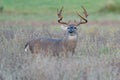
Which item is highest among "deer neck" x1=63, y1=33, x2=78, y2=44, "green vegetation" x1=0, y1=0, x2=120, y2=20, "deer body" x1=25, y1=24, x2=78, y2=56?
"deer neck" x1=63, y1=33, x2=78, y2=44

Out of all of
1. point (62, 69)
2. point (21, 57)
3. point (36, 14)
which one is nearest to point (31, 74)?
point (62, 69)

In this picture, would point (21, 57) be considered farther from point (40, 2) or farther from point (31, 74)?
point (40, 2)

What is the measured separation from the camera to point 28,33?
1569cm

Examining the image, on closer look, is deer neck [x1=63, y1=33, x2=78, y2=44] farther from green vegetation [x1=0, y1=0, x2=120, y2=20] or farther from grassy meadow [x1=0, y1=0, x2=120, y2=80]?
green vegetation [x1=0, y1=0, x2=120, y2=20]

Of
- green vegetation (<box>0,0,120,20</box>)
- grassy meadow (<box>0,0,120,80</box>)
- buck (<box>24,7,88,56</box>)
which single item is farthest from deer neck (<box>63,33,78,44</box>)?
green vegetation (<box>0,0,120,20</box>)

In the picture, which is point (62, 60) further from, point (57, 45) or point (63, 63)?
point (57, 45)

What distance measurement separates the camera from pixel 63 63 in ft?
36.4

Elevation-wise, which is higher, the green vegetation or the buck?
the buck

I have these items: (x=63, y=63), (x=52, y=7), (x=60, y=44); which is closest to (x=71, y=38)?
(x=60, y=44)

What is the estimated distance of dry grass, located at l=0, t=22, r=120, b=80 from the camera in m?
10.4

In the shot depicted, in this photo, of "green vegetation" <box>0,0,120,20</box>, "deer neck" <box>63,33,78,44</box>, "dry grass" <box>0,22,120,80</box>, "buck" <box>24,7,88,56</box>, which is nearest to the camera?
"dry grass" <box>0,22,120,80</box>

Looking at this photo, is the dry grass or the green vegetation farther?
the green vegetation

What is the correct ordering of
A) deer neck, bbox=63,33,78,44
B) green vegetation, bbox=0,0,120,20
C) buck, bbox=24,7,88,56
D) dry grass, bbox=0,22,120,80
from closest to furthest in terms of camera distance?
dry grass, bbox=0,22,120,80 < buck, bbox=24,7,88,56 < deer neck, bbox=63,33,78,44 < green vegetation, bbox=0,0,120,20

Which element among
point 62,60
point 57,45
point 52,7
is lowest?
point 52,7
